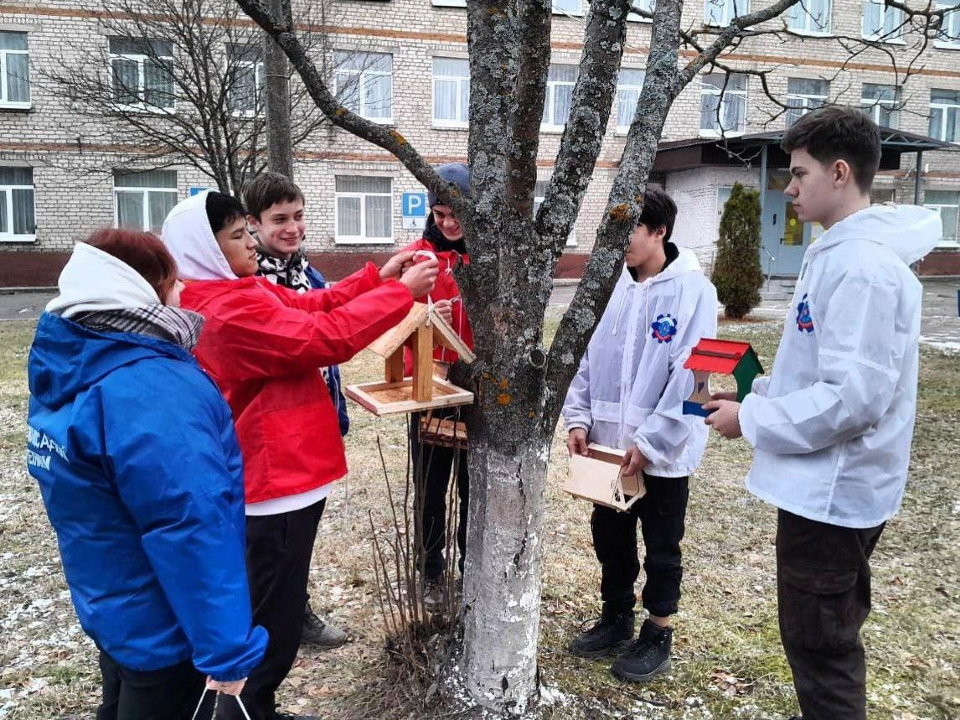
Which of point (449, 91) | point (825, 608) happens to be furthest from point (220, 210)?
point (449, 91)

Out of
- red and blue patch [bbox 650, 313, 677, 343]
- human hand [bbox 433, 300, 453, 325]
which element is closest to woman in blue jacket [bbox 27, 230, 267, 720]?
human hand [bbox 433, 300, 453, 325]

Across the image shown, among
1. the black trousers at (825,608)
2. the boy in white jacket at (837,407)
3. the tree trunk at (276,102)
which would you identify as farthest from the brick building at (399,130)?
the black trousers at (825,608)

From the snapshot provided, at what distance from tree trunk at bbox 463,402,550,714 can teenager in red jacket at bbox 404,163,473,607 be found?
1.15 feet

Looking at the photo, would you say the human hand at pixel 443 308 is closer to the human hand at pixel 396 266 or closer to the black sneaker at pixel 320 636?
the human hand at pixel 396 266

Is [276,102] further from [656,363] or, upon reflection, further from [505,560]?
[505,560]

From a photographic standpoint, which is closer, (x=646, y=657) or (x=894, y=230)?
(x=894, y=230)

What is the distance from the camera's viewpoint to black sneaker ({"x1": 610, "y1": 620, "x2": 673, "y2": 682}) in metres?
2.72

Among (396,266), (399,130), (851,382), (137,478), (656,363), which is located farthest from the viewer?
(399,130)

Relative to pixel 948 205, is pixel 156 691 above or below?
below

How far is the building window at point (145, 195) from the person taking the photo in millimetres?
18234

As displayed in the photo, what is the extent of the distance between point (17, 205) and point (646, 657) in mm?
19297

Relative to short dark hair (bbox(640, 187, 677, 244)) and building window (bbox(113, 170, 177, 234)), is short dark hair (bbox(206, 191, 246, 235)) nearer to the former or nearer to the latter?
short dark hair (bbox(640, 187, 677, 244))

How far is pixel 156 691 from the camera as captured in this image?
163cm

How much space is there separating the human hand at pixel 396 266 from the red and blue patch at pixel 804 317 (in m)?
1.17
